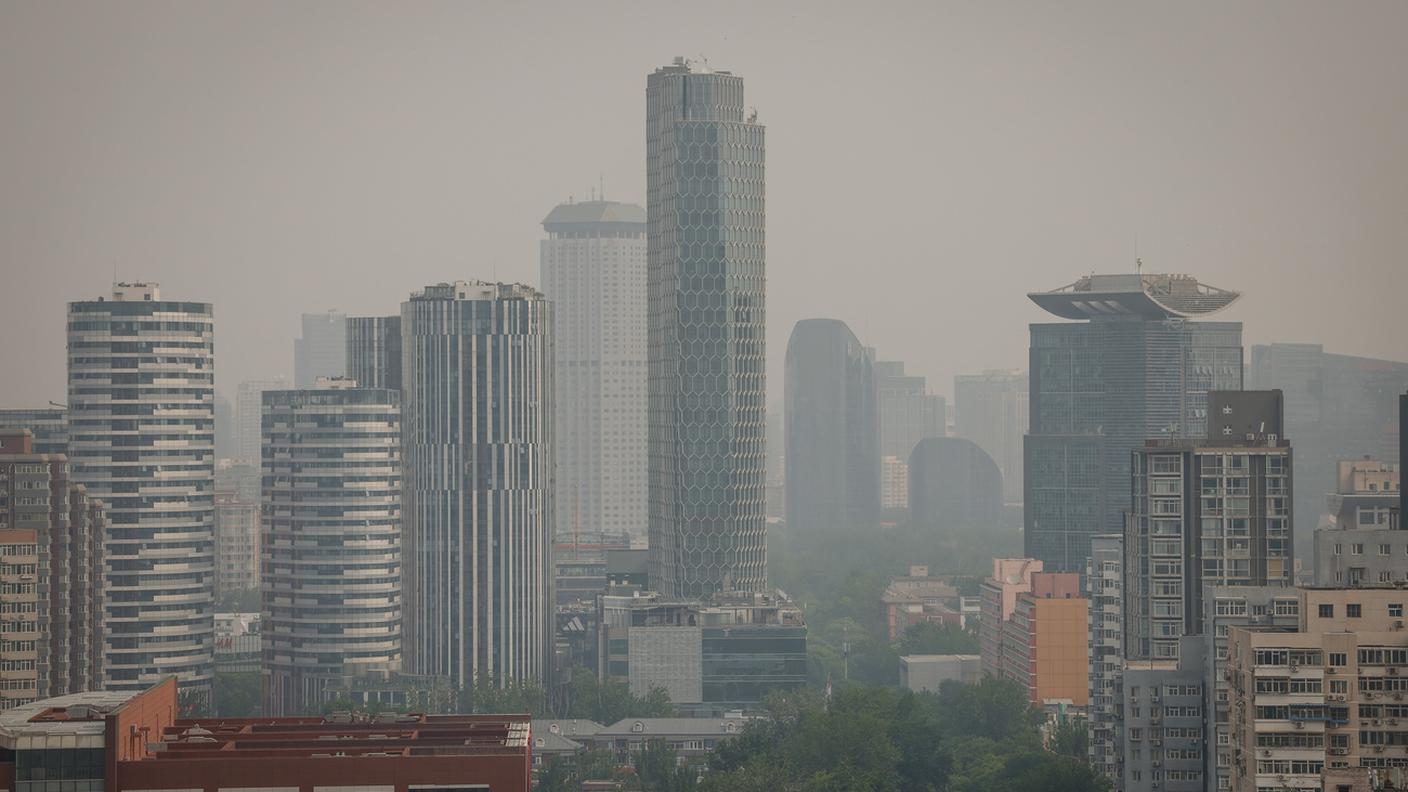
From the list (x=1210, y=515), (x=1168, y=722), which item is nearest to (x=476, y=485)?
(x=1210, y=515)

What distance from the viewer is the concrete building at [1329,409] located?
383 ft

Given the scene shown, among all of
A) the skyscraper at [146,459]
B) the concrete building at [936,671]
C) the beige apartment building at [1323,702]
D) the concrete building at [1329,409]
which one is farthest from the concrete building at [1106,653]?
the skyscraper at [146,459]

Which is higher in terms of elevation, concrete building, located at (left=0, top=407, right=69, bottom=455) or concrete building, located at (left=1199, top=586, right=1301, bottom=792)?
concrete building, located at (left=0, top=407, right=69, bottom=455)

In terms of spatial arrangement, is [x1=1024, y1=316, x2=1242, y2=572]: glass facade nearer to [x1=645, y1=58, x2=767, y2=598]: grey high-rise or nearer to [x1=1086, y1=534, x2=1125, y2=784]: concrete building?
[x1=645, y1=58, x2=767, y2=598]: grey high-rise

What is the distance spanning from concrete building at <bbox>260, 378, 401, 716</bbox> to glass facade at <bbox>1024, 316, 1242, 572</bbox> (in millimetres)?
59332

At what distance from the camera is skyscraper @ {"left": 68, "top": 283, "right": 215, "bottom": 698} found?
426 feet

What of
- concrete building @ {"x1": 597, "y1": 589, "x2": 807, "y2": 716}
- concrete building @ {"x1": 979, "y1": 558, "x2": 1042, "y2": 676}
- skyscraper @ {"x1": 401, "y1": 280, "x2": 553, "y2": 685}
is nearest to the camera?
concrete building @ {"x1": 597, "y1": 589, "x2": 807, "y2": 716}

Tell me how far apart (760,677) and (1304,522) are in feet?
128

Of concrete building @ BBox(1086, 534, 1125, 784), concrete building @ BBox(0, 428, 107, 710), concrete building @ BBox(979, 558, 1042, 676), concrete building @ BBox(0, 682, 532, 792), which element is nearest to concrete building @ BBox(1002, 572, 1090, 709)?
concrete building @ BBox(979, 558, 1042, 676)

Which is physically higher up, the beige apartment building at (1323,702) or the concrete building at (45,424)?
the concrete building at (45,424)

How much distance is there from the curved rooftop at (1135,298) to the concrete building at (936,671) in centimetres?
3261

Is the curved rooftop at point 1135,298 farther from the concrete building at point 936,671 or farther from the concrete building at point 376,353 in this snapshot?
the concrete building at point 376,353

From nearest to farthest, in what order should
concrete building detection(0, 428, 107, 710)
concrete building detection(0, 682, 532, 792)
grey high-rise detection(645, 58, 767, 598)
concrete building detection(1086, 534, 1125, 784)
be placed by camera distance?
concrete building detection(0, 682, 532, 792)
concrete building detection(1086, 534, 1125, 784)
concrete building detection(0, 428, 107, 710)
grey high-rise detection(645, 58, 767, 598)

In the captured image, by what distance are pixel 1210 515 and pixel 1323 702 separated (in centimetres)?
2077
